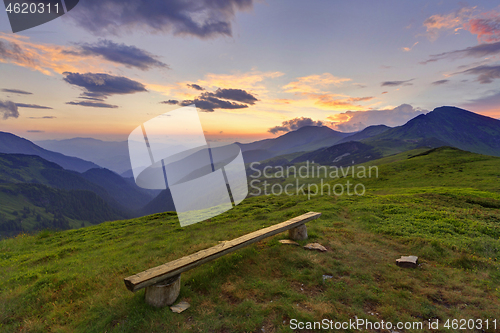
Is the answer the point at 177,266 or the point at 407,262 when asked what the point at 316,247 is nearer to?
the point at 407,262

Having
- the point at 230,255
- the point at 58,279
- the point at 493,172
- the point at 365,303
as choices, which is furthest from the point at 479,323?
the point at 493,172

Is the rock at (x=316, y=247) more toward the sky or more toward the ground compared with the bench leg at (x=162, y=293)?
more toward the ground

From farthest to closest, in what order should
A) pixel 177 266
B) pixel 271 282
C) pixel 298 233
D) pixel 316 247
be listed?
pixel 298 233, pixel 316 247, pixel 271 282, pixel 177 266

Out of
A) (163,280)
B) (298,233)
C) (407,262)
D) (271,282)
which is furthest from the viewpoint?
(298,233)

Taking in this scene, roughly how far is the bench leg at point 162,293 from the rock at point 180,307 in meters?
0.22

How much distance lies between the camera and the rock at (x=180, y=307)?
18.0ft

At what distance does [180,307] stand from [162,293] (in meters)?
0.63

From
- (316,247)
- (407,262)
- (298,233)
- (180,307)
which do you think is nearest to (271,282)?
(180,307)

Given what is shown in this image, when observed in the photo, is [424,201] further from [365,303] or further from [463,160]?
[463,160]

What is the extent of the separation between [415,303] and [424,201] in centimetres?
1904

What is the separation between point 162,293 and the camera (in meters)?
5.70

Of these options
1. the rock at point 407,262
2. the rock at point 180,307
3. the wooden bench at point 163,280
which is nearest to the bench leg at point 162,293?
the wooden bench at point 163,280

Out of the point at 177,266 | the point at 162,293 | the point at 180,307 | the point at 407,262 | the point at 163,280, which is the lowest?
the point at 407,262

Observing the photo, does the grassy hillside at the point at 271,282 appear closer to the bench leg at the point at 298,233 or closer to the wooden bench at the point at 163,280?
the wooden bench at the point at 163,280
